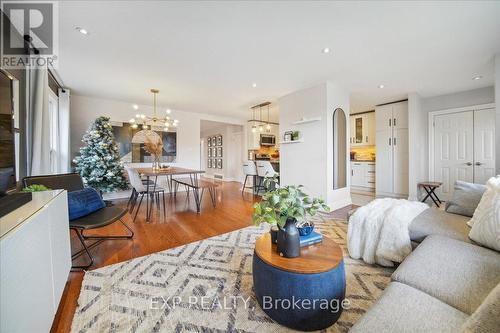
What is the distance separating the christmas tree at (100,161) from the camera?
4152 mm

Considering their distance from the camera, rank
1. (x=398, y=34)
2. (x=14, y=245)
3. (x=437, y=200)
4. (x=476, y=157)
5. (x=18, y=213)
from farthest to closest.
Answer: (x=437, y=200)
(x=476, y=157)
(x=398, y=34)
(x=18, y=213)
(x=14, y=245)

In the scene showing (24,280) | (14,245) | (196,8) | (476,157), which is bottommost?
(24,280)

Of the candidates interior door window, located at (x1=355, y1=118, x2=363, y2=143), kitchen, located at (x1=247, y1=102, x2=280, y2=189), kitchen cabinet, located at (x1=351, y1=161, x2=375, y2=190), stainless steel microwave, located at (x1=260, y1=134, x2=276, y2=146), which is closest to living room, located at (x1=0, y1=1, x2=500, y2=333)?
kitchen cabinet, located at (x1=351, y1=161, x2=375, y2=190)

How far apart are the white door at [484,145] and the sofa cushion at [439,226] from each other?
348cm

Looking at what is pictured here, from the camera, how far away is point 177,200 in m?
4.75

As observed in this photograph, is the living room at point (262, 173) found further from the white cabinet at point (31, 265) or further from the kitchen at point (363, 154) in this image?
the kitchen at point (363, 154)

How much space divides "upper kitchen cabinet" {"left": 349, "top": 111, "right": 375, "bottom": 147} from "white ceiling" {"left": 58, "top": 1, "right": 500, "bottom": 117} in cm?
168

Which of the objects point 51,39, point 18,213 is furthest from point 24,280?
point 51,39

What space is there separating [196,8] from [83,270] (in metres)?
2.63

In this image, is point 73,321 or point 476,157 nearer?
point 73,321

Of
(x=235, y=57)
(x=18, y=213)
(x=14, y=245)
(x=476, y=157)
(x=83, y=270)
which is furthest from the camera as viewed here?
(x=476, y=157)

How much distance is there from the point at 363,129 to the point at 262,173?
11.5 feet

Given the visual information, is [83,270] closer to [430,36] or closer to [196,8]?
[196,8]

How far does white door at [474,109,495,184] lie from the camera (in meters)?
4.08
